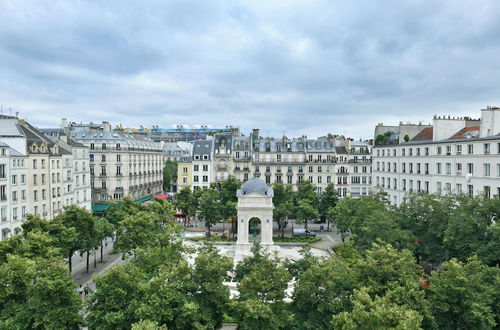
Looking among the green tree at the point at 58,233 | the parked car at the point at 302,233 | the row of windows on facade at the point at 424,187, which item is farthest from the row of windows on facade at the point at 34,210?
the row of windows on facade at the point at 424,187

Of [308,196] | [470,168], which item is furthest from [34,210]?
[470,168]

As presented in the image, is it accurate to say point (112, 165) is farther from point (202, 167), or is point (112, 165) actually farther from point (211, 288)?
point (211, 288)

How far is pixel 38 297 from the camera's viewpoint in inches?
882

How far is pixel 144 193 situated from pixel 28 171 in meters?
40.3

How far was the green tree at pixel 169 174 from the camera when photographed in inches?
4400

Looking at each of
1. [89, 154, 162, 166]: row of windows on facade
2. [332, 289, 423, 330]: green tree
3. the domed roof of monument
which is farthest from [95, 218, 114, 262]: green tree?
[89, 154, 162, 166]: row of windows on facade

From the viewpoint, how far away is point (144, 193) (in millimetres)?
93688

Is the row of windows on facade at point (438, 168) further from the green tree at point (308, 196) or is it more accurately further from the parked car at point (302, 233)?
the parked car at point (302, 233)

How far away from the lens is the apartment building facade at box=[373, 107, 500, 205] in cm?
4550

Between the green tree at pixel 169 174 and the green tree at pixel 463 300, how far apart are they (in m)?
94.7

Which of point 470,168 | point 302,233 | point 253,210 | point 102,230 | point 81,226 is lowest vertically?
point 302,233

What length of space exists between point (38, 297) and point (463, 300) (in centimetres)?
2475

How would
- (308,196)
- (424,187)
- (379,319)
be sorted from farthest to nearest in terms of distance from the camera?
1. (308,196)
2. (424,187)
3. (379,319)

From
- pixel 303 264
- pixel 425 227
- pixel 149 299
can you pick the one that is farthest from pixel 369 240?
pixel 149 299
